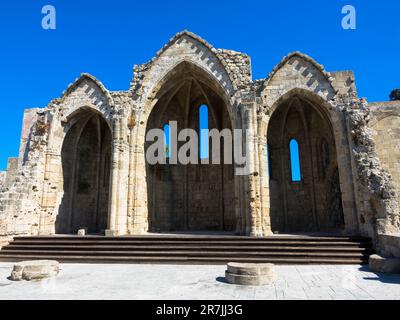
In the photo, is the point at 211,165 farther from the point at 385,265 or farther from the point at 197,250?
the point at 385,265

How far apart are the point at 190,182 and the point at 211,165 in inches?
64.0

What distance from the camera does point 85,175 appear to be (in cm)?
1658

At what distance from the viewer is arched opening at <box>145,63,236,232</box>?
16203 mm

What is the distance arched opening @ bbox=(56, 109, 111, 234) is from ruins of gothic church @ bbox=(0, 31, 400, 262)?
0.20ft

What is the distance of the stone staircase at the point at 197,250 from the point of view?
8945 millimetres

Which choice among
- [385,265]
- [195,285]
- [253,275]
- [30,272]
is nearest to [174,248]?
[195,285]

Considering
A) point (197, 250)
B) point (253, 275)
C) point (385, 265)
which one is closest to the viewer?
point (253, 275)

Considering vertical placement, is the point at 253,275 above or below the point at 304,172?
below

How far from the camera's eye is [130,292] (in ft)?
18.2

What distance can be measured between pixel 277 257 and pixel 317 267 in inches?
51.0

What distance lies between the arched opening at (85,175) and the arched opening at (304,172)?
9851 millimetres

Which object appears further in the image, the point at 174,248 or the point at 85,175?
the point at 85,175

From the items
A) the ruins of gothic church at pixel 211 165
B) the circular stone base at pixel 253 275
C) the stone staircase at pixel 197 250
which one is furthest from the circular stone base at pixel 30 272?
the ruins of gothic church at pixel 211 165

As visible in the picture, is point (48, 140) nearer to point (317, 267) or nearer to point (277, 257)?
point (277, 257)
